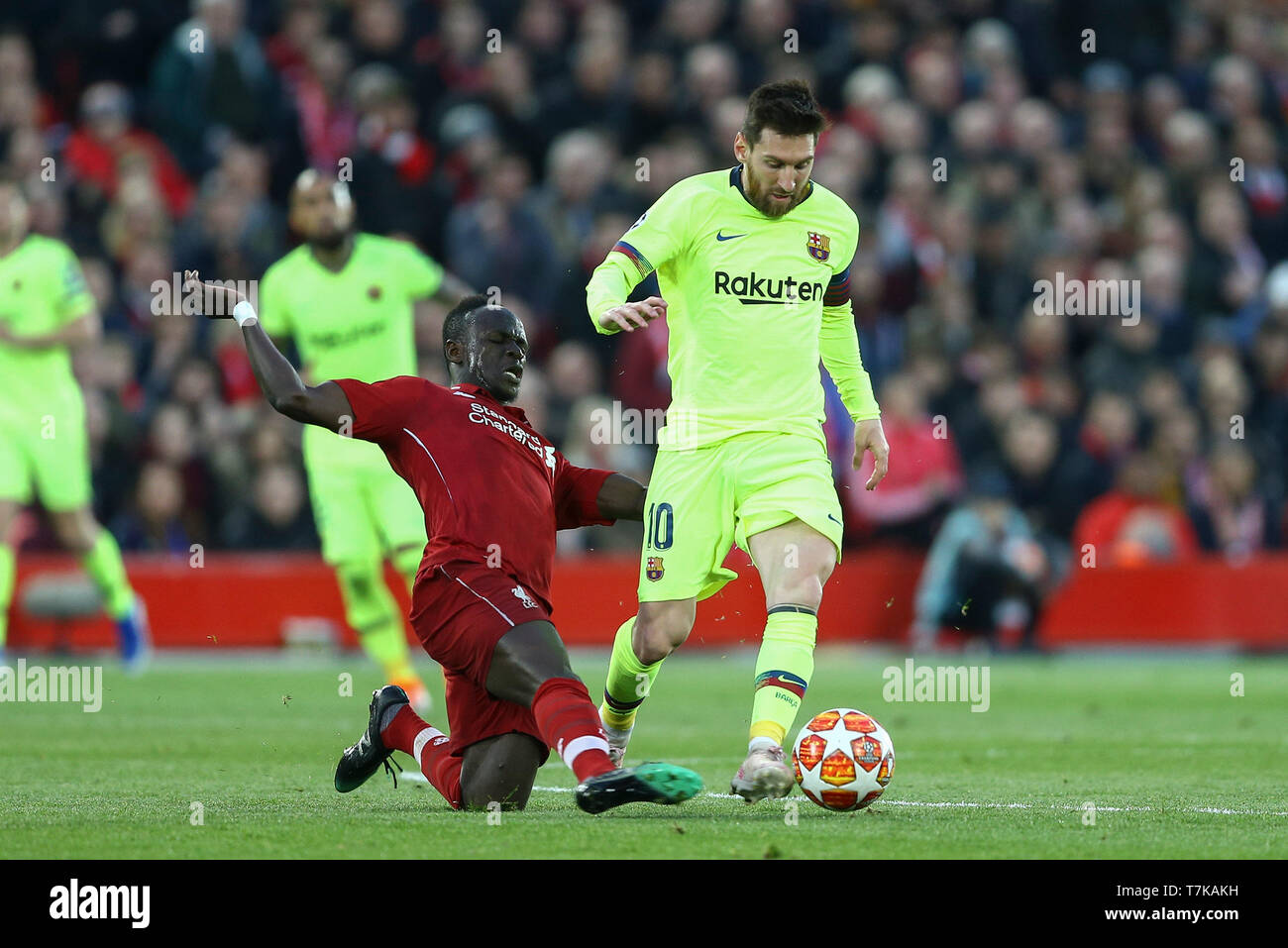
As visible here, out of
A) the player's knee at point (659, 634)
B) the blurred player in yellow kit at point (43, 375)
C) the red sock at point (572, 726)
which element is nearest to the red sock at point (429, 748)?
the red sock at point (572, 726)

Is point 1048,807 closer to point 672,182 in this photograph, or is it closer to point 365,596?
point 365,596

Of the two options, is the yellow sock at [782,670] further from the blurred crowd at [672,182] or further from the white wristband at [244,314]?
the blurred crowd at [672,182]

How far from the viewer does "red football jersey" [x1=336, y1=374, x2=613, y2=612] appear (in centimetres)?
671

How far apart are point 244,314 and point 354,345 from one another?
4.63m

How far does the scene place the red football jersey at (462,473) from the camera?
6711mm

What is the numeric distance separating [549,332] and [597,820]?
11.1 metres

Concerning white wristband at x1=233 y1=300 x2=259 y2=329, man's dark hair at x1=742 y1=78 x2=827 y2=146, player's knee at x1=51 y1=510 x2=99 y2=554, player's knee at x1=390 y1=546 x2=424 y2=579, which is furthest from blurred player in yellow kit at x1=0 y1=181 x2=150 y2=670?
man's dark hair at x1=742 y1=78 x2=827 y2=146

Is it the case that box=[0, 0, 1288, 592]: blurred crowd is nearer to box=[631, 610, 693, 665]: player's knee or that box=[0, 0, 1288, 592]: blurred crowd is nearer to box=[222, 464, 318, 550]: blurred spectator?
box=[222, 464, 318, 550]: blurred spectator

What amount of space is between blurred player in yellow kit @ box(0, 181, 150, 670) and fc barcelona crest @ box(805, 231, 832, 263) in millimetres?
6769

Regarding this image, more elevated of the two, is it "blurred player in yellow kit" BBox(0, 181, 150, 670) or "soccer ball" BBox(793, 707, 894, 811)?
"blurred player in yellow kit" BBox(0, 181, 150, 670)

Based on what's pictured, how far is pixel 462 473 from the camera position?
22.1 ft
